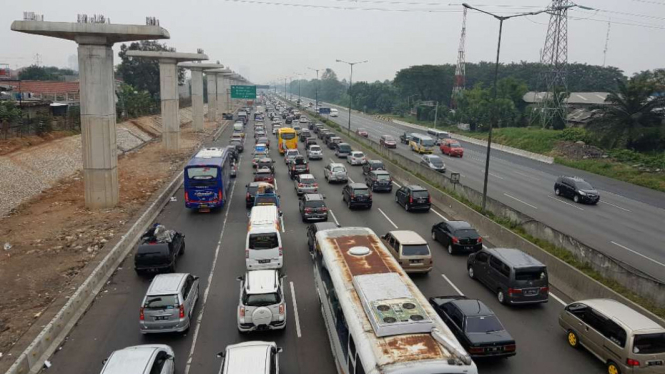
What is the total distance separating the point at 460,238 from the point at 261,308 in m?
10.9

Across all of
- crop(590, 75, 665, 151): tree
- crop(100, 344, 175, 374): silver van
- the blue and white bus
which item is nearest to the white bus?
crop(100, 344, 175, 374): silver van

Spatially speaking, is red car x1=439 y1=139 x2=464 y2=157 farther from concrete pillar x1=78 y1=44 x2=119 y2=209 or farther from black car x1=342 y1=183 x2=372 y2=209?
concrete pillar x1=78 y1=44 x2=119 y2=209

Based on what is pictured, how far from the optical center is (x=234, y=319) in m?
15.6

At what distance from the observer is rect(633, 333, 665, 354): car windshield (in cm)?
1191

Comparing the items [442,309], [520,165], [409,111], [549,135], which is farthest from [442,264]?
[409,111]

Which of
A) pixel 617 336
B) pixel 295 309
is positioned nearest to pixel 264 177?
pixel 295 309

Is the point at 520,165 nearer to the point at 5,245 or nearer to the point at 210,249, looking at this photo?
the point at 210,249

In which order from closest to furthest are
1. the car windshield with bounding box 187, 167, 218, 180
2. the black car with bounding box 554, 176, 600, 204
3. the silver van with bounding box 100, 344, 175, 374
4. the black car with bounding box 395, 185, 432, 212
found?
the silver van with bounding box 100, 344, 175, 374, the car windshield with bounding box 187, 167, 218, 180, the black car with bounding box 395, 185, 432, 212, the black car with bounding box 554, 176, 600, 204

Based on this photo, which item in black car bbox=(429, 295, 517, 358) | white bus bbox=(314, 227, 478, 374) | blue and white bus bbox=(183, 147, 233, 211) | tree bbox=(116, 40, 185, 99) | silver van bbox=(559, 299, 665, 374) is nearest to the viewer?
white bus bbox=(314, 227, 478, 374)

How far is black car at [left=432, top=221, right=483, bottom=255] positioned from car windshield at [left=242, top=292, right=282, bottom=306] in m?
10.2

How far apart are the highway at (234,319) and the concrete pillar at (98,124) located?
532 centimetres

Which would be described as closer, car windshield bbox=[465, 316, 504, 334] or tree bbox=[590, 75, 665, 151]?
car windshield bbox=[465, 316, 504, 334]

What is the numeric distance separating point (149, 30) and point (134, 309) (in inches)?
676

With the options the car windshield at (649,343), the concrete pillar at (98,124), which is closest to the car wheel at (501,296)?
the car windshield at (649,343)
